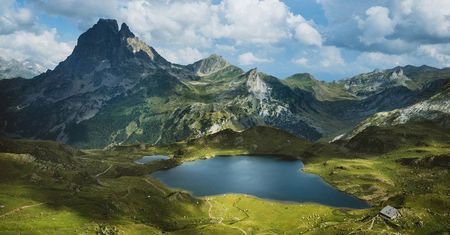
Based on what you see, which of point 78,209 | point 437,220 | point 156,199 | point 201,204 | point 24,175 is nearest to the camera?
point 437,220

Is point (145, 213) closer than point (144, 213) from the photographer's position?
No

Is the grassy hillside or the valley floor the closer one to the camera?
the valley floor

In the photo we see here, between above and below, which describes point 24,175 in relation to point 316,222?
above

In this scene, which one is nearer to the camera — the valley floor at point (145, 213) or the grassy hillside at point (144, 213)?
the valley floor at point (145, 213)

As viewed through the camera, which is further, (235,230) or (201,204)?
(201,204)

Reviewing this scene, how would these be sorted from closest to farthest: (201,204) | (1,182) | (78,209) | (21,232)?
1. (21,232)
2. (78,209)
3. (1,182)
4. (201,204)

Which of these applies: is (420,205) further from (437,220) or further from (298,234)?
(298,234)

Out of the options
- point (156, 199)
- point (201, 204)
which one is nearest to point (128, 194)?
point (156, 199)

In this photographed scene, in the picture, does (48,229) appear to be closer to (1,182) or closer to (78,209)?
(78,209)

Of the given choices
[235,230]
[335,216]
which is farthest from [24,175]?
[335,216]
